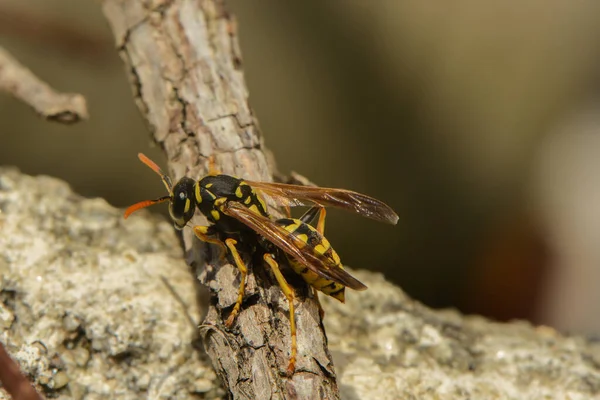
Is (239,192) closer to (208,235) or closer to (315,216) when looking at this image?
(208,235)

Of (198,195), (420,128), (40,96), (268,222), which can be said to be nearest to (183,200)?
(198,195)

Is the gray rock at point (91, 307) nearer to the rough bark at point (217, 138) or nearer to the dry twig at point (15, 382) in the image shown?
the rough bark at point (217, 138)

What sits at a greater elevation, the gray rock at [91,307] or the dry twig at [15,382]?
Result: the dry twig at [15,382]

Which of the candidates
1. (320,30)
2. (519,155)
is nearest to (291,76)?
(320,30)

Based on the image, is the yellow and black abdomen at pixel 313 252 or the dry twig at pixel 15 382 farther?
the yellow and black abdomen at pixel 313 252

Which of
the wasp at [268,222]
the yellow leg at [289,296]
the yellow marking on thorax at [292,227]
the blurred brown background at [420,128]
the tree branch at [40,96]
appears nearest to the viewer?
the yellow leg at [289,296]

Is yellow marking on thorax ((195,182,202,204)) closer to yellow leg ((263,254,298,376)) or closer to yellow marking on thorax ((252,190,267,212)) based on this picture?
yellow marking on thorax ((252,190,267,212))

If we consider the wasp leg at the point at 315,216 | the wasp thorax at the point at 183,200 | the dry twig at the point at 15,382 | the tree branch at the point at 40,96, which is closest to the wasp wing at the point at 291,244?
the wasp thorax at the point at 183,200
